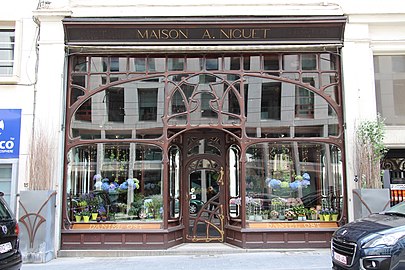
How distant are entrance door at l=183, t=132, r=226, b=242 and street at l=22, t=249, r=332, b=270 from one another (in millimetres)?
1171

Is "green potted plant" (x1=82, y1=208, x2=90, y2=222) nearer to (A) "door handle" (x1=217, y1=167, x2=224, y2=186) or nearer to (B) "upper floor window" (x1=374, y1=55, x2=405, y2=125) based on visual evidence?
(A) "door handle" (x1=217, y1=167, x2=224, y2=186)

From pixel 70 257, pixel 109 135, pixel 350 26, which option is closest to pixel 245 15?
pixel 350 26

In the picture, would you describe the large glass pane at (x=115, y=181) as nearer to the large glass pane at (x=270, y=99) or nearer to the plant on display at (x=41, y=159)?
the plant on display at (x=41, y=159)

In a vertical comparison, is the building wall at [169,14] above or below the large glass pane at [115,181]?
above

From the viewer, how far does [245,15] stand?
10.2 metres

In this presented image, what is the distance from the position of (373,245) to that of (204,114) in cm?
562

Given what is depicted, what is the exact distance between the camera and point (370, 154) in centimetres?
952

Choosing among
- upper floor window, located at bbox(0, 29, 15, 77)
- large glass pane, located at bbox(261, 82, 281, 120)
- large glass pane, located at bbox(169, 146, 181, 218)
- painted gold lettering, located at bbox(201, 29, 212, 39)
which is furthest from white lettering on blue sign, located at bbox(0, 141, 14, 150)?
large glass pane, located at bbox(261, 82, 281, 120)

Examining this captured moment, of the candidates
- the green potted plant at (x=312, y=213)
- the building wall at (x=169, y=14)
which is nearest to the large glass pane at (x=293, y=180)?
the green potted plant at (x=312, y=213)

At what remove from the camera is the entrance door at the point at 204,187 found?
10.5 m

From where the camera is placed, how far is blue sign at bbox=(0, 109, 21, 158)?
9883 millimetres

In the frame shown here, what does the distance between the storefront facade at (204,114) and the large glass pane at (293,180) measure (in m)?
0.03

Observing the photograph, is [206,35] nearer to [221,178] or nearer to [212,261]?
[221,178]

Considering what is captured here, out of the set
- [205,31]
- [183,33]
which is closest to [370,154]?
[205,31]
